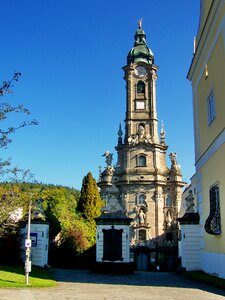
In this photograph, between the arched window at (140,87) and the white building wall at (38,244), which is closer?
the white building wall at (38,244)

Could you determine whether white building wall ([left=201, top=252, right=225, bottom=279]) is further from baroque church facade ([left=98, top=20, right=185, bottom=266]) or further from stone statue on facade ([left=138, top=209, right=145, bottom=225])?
stone statue on facade ([left=138, top=209, right=145, bottom=225])

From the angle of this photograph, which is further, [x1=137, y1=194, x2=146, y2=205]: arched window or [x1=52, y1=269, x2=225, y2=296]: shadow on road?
[x1=137, y1=194, x2=146, y2=205]: arched window

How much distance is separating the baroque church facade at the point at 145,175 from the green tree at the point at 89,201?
6.75 meters

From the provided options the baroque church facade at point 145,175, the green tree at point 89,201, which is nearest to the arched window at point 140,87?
the baroque church facade at point 145,175

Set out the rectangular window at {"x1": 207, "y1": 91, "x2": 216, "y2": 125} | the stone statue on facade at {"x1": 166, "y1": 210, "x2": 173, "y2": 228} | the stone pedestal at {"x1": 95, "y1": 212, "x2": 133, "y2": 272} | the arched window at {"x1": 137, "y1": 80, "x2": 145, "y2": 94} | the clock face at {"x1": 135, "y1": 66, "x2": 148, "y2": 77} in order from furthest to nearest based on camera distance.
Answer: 1. the clock face at {"x1": 135, "y1": 66, "x2": 148, "y2": 77}
2. the arched window at {"x1": 137, "y1": 80, "x2": 145, "y2": 94}
3. the stone statue on facade at {"x1": 166, "y1": 210, "x2": 173, "y2": 228}
4. the stone pedestal at {"x1": 95, "y1": 212, "x2": 133, "y2": 272}
5. the rectangular window at {"x1": 207, "y1": 91, "x2": 216, "y2": 125}

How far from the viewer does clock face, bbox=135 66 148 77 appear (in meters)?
62.9

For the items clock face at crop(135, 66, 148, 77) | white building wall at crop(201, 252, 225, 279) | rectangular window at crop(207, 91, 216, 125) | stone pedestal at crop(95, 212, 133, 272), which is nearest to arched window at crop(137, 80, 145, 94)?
clock face at crop(135, 66, 148, 77)

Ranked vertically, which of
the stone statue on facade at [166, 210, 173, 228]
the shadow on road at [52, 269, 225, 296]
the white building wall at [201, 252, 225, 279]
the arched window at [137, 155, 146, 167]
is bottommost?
the shadow on road at [52, 269, 225, 296]

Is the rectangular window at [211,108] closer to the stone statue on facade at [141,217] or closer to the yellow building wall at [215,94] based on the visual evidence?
the yellow building wall at [215,94]

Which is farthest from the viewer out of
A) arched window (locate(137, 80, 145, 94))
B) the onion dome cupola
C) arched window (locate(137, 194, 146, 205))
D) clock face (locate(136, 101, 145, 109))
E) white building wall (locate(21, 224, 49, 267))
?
the onion dome cupola

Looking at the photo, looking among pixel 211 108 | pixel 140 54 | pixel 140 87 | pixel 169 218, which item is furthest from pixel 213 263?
pixel 140 54

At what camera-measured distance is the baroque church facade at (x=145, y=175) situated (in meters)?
54.2

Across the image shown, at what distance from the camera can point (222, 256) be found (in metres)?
16.4

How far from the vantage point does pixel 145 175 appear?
56.6 meters
